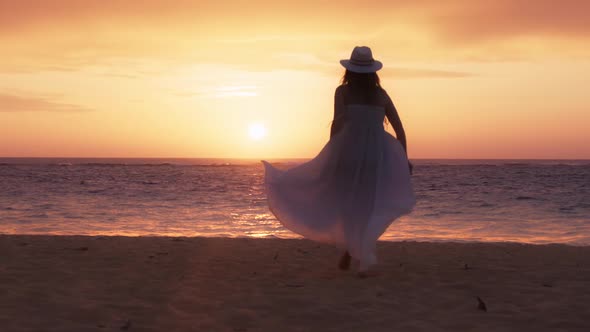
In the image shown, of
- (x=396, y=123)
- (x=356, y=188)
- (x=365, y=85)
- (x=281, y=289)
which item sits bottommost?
(x=281, y=289)

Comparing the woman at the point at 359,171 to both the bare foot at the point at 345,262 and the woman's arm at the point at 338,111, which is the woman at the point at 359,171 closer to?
the woman's arm at the point at 338,111

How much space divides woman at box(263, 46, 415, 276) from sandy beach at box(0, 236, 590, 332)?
0.51 m

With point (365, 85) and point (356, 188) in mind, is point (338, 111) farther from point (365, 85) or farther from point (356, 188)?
point (356, 188)

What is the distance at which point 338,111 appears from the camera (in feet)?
22.8

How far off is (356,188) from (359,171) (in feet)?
0.59

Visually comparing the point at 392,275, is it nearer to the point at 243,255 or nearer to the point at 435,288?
the point at 435,288

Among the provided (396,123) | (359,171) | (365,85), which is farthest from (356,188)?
(365,85)

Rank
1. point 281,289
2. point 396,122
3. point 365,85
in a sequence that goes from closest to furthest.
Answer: point 281,289 → point 365,85 → point 396,122

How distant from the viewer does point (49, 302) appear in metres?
5.33

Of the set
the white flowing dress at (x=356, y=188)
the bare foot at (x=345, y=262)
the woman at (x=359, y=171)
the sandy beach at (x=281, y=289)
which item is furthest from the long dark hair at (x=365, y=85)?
the sandy beach at (x=281, y=289)

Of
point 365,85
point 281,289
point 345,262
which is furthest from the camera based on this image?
point 345,262

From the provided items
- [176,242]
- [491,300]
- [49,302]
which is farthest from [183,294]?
[176,242]

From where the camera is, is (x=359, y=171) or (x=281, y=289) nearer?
(x=281, y=289)

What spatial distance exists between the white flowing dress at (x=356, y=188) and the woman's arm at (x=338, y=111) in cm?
6
